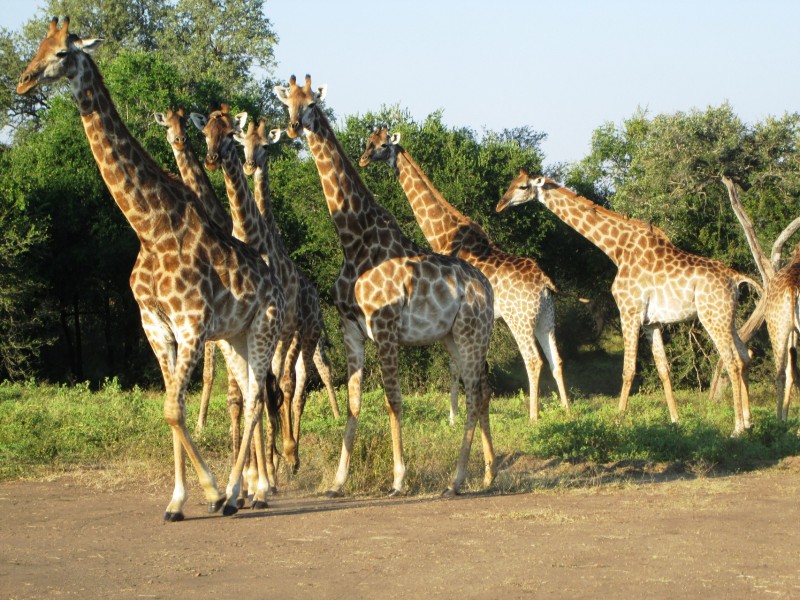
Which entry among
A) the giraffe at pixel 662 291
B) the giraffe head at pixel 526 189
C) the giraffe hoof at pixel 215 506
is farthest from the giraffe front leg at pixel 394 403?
the giraffe head at pixel 526 189

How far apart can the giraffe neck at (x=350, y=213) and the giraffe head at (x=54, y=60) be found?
2.34 metres

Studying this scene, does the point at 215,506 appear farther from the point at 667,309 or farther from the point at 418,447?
the point at 667,309

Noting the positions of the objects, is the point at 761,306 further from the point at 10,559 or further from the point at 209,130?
the point at 10,559

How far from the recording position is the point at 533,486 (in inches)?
367

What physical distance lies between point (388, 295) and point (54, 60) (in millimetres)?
3211

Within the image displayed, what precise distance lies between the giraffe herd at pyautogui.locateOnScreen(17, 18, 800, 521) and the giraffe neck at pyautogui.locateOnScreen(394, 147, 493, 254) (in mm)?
20

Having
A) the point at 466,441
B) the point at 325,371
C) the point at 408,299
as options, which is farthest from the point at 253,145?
the point at 325,371

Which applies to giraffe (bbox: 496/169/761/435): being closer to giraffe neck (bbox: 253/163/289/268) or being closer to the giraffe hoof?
giraffe neck (bbox: 253/163/289/268)

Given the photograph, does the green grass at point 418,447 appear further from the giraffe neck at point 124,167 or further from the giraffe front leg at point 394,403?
the giraffe neck at point 124,167

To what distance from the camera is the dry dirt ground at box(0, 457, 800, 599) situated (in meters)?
5.73

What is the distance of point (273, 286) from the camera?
328 inches

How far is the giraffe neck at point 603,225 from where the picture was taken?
46.1ft

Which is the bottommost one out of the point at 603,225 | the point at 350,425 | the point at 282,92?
the point at 350,425

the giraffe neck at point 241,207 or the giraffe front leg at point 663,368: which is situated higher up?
the giraffe neck at point 241,207
